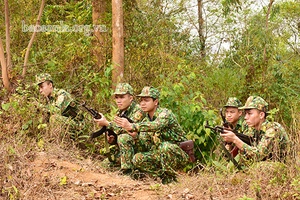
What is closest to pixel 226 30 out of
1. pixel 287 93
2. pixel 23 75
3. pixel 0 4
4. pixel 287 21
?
pixel 287 21

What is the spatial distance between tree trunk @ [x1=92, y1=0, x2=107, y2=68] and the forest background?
0.02 meters

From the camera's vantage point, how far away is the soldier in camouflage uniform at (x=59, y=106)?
8.99 metres

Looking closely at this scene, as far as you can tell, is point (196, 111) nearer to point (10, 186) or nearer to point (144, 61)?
point (144, 61)

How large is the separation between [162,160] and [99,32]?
199 inches

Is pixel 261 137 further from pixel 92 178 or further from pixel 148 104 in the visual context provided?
pixel 92 178

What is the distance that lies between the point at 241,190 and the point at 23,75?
589 cm

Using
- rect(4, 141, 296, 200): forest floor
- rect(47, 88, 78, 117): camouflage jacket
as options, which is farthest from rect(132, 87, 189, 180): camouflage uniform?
rect(47, 88, 78, 117): camouflage jacket

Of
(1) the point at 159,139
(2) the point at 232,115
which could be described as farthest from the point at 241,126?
(1) the point at 159,139

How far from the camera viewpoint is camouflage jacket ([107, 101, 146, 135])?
8.35 metres

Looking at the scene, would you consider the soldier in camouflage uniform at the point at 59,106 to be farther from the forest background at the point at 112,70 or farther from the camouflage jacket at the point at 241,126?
the camouflage jacket at the point at 241,126

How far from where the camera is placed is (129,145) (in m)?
8.25

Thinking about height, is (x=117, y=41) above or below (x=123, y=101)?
above

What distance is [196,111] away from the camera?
9.68m

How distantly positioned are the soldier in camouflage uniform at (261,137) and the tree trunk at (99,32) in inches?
208
